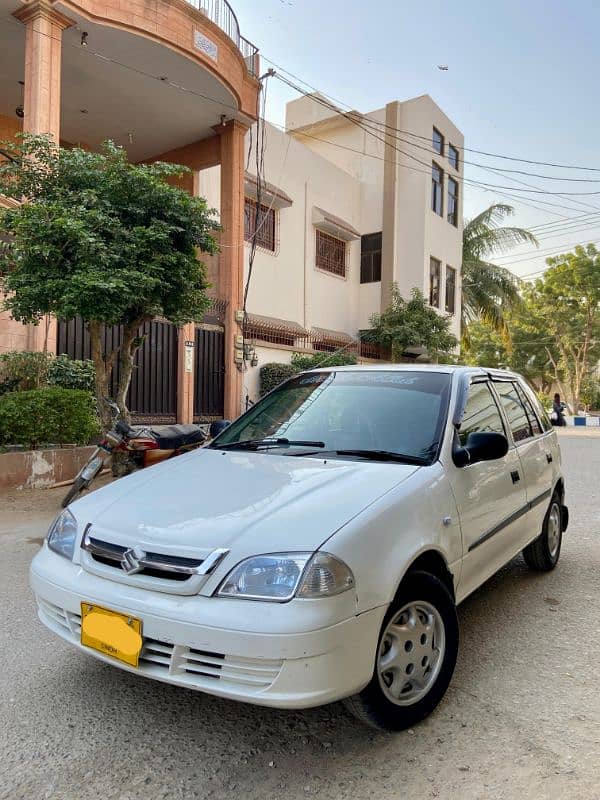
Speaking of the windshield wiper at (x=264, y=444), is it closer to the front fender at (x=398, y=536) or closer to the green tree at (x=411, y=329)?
the front fender at (x=398, y=536)

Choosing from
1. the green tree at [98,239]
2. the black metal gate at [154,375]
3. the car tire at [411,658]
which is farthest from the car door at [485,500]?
the black metal gate at [154,375]

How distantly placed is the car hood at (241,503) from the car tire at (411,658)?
442 mm

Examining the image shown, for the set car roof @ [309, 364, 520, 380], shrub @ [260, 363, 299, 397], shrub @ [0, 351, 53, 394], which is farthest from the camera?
shrub @ [260, 363, 299, 397]

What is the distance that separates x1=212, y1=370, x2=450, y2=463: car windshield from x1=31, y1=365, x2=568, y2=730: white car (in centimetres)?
1

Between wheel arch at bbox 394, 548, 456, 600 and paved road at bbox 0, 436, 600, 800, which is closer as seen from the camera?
paved road at bbox 0, 436, 600, 800

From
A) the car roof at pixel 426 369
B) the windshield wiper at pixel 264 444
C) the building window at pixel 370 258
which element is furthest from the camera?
the building window at pixel 370 258

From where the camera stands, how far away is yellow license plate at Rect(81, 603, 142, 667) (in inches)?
88.0

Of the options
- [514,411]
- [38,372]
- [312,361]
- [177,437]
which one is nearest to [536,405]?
[514,411]

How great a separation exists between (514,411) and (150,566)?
2.92 metres

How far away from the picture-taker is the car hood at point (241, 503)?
227cm

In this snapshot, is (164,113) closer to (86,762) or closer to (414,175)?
(414,175)

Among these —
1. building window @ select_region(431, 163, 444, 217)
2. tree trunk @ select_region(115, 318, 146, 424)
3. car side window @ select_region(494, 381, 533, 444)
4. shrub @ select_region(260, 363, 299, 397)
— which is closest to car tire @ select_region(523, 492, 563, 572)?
car side window @ select_region(494, 381, 533, 444)

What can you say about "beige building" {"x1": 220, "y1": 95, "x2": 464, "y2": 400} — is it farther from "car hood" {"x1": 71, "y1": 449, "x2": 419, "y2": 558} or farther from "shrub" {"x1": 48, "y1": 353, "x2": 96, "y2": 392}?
"car hood" {"x1": 71, "y1": 449, "x2": 419, "y2": 558}

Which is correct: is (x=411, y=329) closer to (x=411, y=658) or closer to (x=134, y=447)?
(x=134, y=447)
